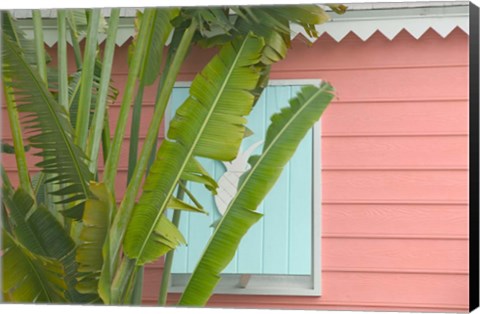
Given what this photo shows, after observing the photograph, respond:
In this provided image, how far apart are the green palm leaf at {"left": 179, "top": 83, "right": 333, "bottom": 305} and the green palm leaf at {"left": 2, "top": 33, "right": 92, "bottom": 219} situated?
1.77 feet

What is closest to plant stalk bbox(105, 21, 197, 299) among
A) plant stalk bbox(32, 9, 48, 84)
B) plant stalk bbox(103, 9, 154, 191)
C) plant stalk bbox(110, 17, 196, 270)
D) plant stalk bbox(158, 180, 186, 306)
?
plant stalk bbox(110, 17, 196, 270)

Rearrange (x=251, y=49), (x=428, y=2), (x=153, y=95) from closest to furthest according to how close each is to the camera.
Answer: (x=251, y=49)
(x=428, y=2)
(x=153, y=95)

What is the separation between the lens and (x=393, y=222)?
177 inches

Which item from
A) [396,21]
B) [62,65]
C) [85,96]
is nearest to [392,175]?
[396,21]

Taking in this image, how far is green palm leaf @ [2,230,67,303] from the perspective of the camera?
381 centimetres

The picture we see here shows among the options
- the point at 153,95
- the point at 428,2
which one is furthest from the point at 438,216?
the point at 153,95

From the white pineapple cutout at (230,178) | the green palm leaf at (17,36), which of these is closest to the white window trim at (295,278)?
the white pineapple cutout at (230,178)

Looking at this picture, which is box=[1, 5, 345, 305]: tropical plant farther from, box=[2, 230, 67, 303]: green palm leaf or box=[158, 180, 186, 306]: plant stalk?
box=[158, 180, 186, 306]: plant stalk

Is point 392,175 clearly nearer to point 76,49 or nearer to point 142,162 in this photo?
point 142,162

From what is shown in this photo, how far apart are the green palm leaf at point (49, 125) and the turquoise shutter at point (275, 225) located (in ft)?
2.67

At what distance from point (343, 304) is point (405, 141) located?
A: 0.75 metres

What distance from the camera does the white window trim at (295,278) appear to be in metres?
4.53

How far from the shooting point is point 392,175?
452 centimetres

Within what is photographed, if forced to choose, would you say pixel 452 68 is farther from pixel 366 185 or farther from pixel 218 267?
pixel 218 267
